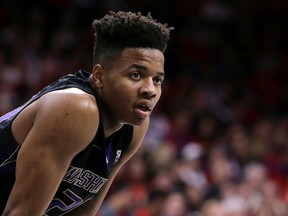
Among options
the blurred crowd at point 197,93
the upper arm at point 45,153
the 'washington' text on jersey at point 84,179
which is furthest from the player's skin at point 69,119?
the blurred crowd at point 197,93

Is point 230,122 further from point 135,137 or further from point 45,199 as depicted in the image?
point 45,199

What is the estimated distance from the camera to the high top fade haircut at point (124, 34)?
115 inches

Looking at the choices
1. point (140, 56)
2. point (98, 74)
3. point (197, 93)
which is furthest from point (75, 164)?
point (197, 93)

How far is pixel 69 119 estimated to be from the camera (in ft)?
8.82

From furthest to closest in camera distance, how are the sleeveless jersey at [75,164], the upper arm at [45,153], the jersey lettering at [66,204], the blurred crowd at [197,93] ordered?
the blurred crowd at [197,93], the jersey lettering at [66,204], the sleeveless jersey at [75,164], the upper arm at [45,153]

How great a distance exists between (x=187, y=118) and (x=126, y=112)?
518cm

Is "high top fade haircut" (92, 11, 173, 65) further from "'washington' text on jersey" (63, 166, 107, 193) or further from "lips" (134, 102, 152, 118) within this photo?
"'washington' text on jersey" (63, 166, 107, 193)

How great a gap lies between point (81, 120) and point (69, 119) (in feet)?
0.19

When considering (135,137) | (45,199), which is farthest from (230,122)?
(45,199)

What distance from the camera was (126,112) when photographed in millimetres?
2953

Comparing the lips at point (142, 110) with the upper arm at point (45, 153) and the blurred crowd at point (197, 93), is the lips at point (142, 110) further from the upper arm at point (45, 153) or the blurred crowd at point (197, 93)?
the blurred crowd at point (197, 93)

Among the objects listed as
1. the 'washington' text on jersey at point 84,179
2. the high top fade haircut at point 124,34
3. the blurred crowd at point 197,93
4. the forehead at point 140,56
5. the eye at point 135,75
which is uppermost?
the high top fade haircut at point 124,34

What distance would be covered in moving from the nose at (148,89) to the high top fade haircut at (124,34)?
16 centimetres

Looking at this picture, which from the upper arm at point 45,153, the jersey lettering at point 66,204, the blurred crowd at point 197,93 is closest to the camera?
the upper arm at point 45,153
